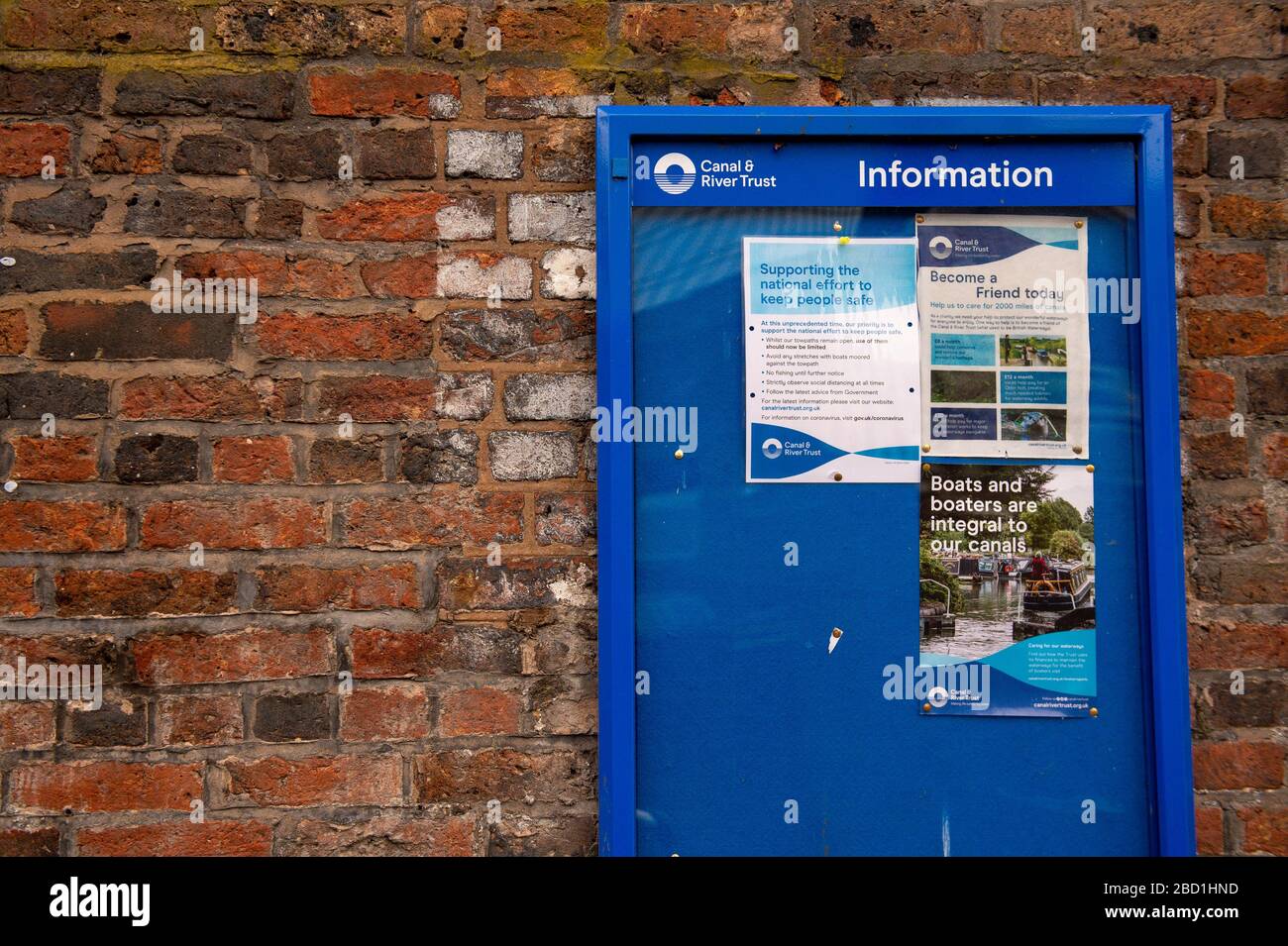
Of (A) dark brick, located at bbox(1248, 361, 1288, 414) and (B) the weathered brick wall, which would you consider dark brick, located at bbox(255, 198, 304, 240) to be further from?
(A) dark brick, located at bbox(1248, 361, 1288, 414)

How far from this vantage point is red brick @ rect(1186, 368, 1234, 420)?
76.1 inches

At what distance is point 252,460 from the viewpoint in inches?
75.2

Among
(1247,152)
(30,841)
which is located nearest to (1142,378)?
(1247,152)

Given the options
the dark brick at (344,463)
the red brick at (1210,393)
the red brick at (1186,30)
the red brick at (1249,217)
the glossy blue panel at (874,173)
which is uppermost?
the red brick at (1186,30)

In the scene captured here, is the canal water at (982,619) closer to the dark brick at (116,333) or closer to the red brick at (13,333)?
the dark brick at (116,333)

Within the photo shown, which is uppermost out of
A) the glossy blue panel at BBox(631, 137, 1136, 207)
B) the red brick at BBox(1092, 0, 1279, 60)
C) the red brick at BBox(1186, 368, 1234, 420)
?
the red brick at BBox(1092, 0, 1279, 60)

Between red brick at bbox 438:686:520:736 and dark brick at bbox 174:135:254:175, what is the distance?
110cm

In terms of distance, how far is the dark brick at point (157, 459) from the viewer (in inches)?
74.7

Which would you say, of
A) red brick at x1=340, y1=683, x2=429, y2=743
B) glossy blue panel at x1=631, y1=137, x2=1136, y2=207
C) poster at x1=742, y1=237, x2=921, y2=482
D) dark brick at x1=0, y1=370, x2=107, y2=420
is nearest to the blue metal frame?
glossy blue panel at x1=631, y1=137, x2=1136, y2=207

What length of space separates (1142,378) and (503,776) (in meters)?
1.42

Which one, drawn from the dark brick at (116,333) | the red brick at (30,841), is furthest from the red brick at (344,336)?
the red brick at (30,841)

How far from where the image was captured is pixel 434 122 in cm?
195

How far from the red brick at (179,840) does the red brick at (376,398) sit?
0.80 m

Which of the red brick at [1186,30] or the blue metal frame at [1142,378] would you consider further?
the red brick at [1186,30]
